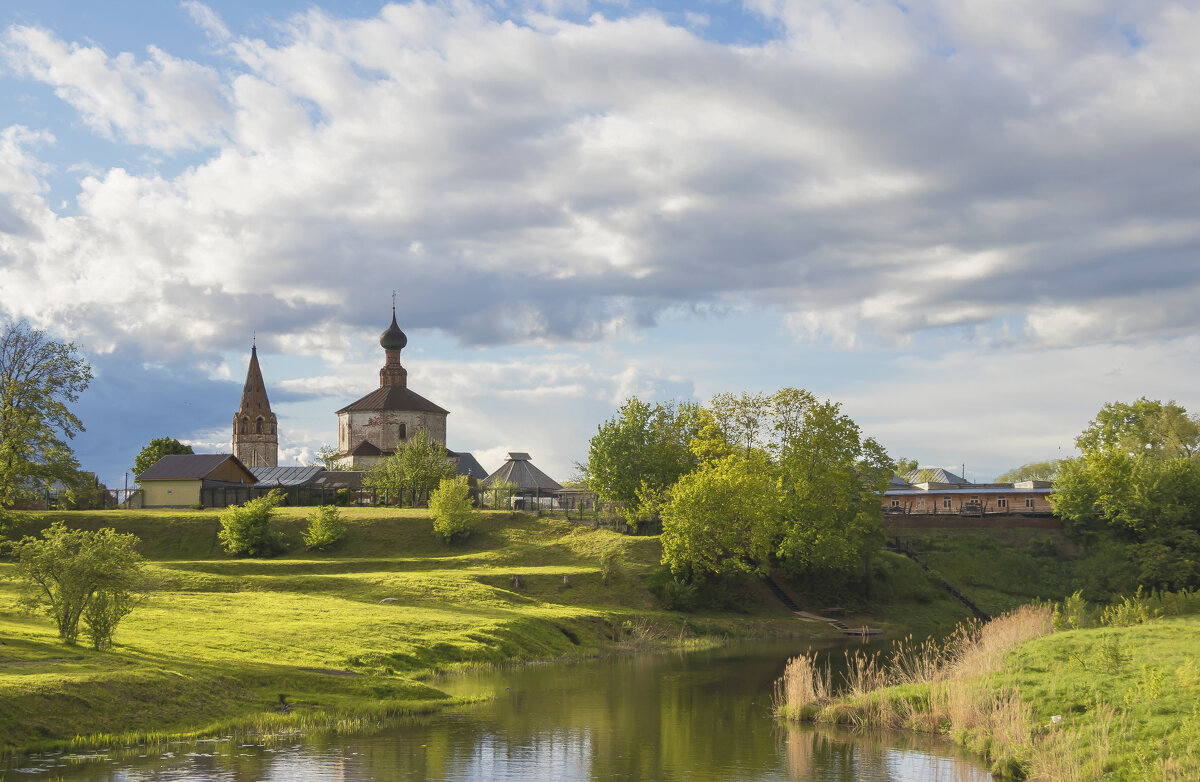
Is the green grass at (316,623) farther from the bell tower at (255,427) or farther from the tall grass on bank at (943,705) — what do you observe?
the bell tower at (255,427)

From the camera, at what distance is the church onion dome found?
403 ft

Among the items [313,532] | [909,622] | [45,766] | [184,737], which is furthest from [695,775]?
[313,532]

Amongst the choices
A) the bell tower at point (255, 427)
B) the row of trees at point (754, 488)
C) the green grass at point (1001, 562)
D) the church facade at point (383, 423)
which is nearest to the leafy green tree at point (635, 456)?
the row of trees at point (754, 488)

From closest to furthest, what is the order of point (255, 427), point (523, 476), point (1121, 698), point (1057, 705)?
1. point (1121, 698)
2. point (1057, 705)
3. point (523, 476)
4. point (255, 427)

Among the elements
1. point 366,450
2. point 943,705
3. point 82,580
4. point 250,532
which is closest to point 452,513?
point 250,532

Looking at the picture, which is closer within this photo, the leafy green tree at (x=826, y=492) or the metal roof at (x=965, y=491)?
the leafy green tree at (x=826, y=492)

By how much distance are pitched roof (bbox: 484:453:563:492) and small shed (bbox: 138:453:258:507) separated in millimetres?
30667

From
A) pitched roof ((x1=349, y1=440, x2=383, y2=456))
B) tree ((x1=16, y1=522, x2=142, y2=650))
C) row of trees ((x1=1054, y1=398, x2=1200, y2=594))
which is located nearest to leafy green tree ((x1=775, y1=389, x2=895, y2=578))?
row of trees ((x1=1054, y1=398, x2=1200, y2=594))

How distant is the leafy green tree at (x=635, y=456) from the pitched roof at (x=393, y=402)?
39920mm

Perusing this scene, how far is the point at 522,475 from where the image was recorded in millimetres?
113000

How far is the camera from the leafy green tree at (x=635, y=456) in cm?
7831

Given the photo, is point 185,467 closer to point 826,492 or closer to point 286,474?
point 286,474

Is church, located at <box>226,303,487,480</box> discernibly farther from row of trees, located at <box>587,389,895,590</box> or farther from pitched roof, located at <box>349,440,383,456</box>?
row of trees, located at <box>587,389,895,590</box>

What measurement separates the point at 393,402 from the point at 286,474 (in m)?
15.1
